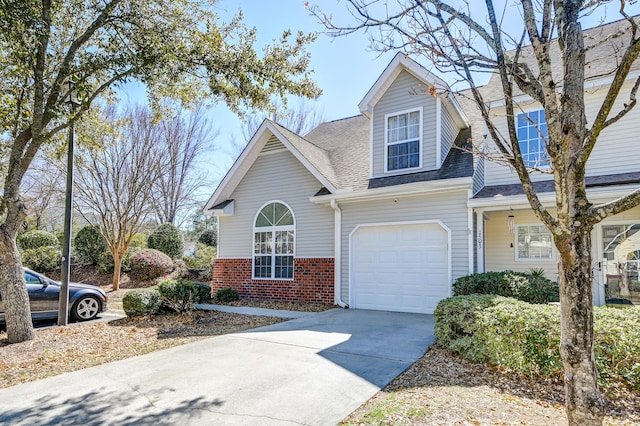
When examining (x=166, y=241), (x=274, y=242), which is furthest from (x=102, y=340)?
(x=166, y=241)

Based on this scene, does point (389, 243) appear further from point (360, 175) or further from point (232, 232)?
point (232, 232)

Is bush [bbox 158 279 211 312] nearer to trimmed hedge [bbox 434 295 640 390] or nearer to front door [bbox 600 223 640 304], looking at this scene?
trimmed hedge [bbox 434 295 640 390]

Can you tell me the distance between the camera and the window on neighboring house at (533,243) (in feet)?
33.4

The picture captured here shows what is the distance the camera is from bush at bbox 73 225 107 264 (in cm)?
1970

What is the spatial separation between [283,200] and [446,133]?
526 cm

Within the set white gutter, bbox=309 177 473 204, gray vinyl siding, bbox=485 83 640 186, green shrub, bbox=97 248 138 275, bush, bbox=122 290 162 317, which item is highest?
gray vinyl siding, bbox=485 83 640 186

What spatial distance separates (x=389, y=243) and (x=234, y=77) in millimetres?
5628

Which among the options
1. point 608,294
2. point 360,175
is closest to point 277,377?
point 360,175

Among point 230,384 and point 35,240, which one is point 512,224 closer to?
point 230,384

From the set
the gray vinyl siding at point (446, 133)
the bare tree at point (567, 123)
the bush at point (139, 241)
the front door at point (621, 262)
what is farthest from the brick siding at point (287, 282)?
the bush at point (139, 241)

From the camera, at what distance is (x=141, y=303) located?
9289 millimetres

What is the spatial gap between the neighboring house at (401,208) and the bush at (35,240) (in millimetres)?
11992

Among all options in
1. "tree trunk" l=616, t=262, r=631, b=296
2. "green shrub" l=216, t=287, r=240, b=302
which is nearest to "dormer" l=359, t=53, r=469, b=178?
"tree trunk" l=616, t=262, r=631, b=296

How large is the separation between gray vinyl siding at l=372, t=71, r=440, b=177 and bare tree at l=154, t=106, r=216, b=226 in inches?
647
